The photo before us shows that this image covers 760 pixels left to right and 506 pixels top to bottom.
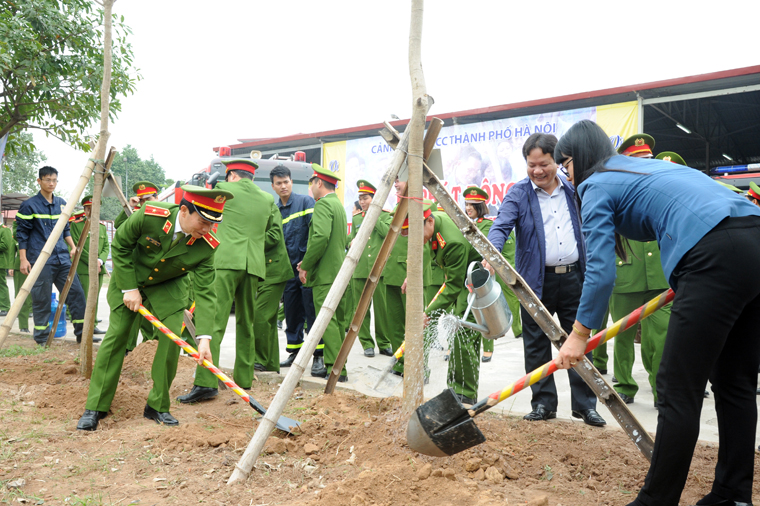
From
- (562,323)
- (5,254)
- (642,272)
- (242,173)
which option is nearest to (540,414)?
(562,323)

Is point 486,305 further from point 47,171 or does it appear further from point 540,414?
point 47,171

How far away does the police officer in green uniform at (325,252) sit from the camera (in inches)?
210

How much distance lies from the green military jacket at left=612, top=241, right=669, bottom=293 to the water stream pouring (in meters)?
1.45

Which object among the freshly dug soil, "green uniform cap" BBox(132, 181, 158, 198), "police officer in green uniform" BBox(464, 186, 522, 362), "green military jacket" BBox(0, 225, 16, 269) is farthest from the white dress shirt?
"green military jacket" BBox(0, 225, 16, 269)

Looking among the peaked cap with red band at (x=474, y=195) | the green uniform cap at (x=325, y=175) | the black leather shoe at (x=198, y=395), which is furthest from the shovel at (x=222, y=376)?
the peaked cap with red band at (x=474, y=195)

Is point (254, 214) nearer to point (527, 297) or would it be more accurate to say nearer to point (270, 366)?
point (270, 366)

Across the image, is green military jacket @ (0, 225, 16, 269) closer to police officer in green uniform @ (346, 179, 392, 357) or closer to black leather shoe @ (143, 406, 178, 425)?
police officer in green uniform @ (346, 179, 392, 357)

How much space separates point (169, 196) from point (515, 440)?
481 inches

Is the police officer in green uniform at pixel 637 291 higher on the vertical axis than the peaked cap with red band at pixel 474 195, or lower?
lower

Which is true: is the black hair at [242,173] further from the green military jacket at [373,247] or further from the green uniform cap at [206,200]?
the green military jacket at [373,247]

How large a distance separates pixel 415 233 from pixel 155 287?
2.07 metres

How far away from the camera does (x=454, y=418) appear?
272 centimetres

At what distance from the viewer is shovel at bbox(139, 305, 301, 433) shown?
3514 mm

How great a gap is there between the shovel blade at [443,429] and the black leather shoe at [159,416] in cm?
195
